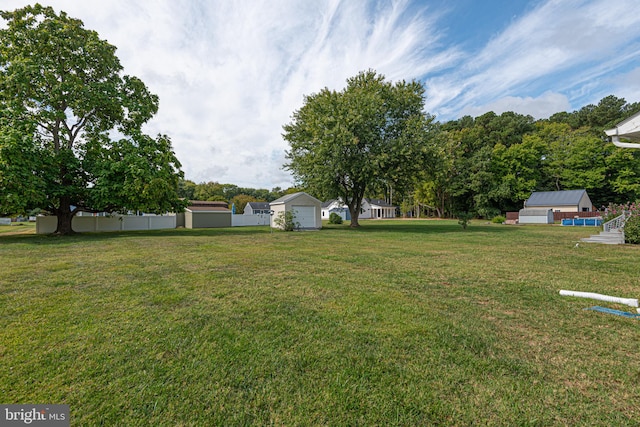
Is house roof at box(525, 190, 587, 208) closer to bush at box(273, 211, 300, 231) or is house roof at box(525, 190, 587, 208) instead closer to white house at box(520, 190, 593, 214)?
white house at box(520, 190, 593, 214)

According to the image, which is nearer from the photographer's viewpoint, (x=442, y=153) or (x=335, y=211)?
(x=442, y=153)

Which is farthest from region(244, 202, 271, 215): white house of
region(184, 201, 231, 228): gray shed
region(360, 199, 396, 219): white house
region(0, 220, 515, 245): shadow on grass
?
region(0, 220, 515, 245): shadow on grass

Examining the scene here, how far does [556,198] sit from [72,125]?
43.3 m

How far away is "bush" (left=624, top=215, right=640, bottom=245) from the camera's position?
383 inches

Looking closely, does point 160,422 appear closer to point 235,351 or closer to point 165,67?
point 235,351

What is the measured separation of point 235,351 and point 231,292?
6.19 ft

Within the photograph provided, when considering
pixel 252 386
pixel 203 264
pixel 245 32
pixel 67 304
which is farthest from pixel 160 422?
pixel 245 32

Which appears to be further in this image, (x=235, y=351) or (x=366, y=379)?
(x=235, y=351)

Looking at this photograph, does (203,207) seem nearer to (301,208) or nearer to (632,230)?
(301,208)

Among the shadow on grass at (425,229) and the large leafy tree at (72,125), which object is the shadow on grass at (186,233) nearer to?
the shadow on grass at (425,229)

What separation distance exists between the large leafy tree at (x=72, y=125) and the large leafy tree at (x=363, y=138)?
28.6 ft

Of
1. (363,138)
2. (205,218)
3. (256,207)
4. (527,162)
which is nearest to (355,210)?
(363,138)

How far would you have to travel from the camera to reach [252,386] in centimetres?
203

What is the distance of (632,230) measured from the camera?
981 centimetres
